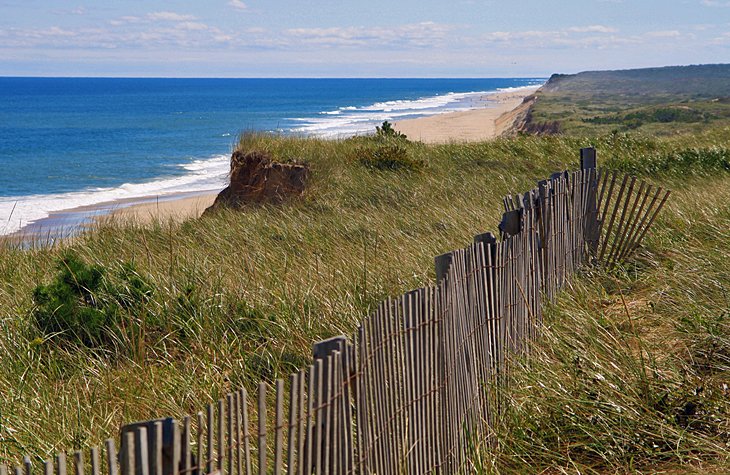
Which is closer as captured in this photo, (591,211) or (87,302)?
(87,302)

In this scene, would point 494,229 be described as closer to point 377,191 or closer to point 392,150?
point 377,191

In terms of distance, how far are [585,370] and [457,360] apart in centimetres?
86

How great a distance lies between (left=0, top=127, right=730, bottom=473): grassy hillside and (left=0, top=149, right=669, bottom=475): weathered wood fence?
207 mm

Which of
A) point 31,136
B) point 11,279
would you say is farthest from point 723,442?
point 31,136

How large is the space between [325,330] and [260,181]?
9119 millimetres

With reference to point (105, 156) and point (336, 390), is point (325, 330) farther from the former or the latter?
point (105, 156)

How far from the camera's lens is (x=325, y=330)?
4867 mm

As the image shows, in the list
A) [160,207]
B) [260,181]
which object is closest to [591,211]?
[260,181]

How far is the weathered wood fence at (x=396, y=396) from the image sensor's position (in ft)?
6.52

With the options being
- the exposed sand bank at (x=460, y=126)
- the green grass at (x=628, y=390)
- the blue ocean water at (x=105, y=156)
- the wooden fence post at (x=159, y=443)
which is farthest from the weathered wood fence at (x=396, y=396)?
the exposed sand bank at (x=460, y=126)

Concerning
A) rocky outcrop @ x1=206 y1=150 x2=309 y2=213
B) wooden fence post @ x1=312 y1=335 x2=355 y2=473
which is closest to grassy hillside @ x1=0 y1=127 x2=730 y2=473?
wooden fence post @ x1=312 y1=335 x2=355 y2=473

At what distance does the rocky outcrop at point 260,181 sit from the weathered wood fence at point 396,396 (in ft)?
26.7

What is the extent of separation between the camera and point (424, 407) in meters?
3.21

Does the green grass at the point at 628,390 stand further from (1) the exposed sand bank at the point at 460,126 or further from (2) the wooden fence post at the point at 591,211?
(1) the exposed sand bank at the point at 460,126
